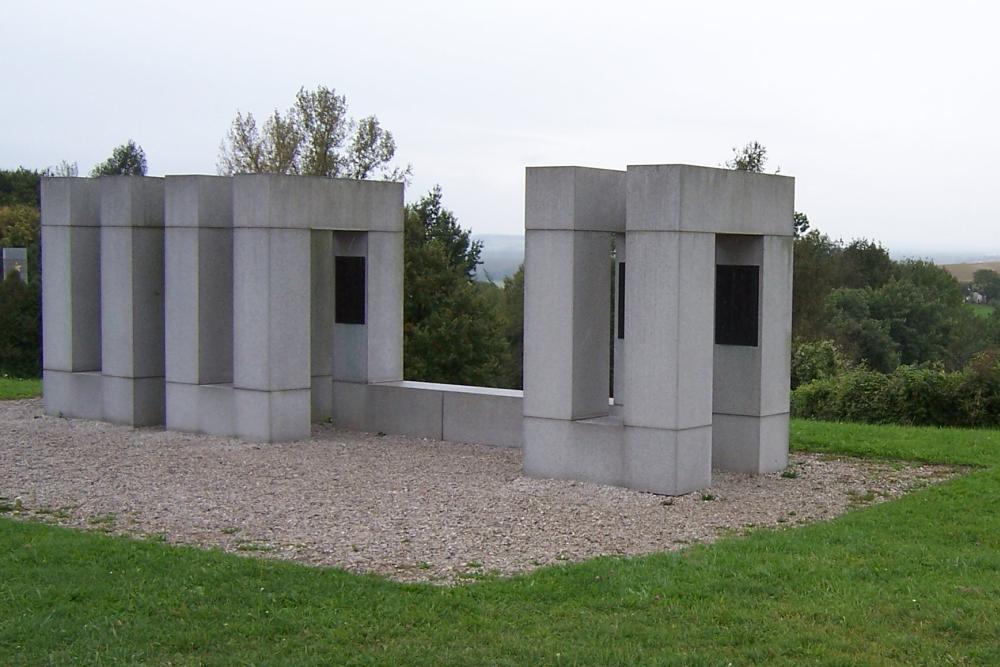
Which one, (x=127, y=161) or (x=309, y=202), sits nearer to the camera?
(x=309, y=202)

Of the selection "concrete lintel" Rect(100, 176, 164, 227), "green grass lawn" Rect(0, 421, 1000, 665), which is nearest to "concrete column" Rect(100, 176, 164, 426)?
"concrete lintel" Rect(100, 176, 164, 227)

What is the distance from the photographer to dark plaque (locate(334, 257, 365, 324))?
17.3 metres

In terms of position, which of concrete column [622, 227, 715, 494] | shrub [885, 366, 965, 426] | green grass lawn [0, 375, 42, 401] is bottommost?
green grass lawn [0, 375, 42, 401]

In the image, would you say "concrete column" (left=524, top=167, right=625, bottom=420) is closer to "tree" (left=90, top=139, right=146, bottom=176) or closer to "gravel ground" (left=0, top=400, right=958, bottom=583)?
"gravel ground" (left=0, top=400, right=958, bottom=583)

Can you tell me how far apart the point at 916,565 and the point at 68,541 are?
656cm

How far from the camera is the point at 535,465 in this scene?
13.4 m

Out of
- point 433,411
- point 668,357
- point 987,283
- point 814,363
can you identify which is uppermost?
point 987,283

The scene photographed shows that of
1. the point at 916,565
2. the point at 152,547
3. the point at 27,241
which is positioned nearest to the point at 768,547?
the point at 916,565

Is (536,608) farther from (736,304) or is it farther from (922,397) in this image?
(922,397)

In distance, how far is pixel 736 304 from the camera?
13.7m

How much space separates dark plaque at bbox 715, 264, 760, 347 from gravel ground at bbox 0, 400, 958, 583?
1570 millimetres

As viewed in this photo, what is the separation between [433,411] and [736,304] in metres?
4.59

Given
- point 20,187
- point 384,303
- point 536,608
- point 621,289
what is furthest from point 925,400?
point 20,187

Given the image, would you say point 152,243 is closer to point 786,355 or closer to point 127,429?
point 127,429
